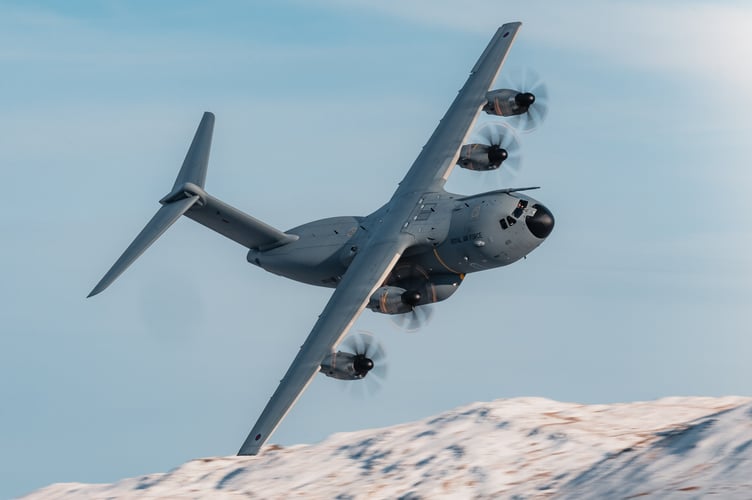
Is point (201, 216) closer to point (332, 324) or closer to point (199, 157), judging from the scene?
point (199, 157)

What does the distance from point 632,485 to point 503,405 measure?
19662 mm

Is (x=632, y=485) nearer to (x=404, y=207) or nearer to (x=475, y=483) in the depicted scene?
(x=475, y=483)

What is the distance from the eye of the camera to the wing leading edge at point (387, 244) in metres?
43.6

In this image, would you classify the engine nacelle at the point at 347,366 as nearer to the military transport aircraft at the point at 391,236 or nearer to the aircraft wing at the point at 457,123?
the military transport aircraft at the point at 391,236

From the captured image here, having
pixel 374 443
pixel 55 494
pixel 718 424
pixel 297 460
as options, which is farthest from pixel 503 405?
pixel 55 494

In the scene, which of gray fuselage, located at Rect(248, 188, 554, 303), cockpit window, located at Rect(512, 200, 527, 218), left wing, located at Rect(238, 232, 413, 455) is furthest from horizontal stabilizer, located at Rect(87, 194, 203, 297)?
cockpit window, located at Rect(512, 200, 527, 218)

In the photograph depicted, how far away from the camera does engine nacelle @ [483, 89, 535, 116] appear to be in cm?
5338

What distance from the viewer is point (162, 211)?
2110 inches

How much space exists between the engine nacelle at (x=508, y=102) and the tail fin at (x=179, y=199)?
14768mm

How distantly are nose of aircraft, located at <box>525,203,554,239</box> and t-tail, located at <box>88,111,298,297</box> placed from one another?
12519mm

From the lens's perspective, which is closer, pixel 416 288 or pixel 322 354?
pixel 322 354

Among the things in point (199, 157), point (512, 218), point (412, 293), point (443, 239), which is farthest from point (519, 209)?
point (199, 157)

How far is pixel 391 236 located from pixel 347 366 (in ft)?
23.4

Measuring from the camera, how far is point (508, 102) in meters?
53.8
